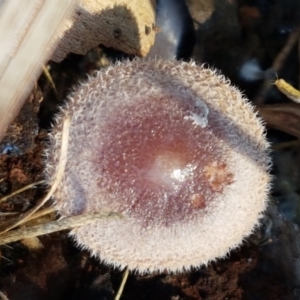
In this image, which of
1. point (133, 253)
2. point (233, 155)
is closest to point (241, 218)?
point (233, 155)

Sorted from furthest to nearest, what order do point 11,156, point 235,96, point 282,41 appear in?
point 282,41
point 11,156
point 235,96

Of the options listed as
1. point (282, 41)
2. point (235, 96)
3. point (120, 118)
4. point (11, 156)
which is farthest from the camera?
point (282, 41)

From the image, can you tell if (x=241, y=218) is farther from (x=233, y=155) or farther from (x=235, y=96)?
(x=235, y=96)

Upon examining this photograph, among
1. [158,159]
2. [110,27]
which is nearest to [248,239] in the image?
[158,159]

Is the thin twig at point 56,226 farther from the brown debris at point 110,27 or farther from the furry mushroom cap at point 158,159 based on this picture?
the brown debris at point 110,27

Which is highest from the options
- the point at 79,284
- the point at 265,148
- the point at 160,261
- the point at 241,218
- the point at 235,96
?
the point at 235,96

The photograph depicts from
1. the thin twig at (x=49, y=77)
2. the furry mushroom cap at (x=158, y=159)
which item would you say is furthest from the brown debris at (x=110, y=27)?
the furry mushroom cap at (x=158, y=159)
